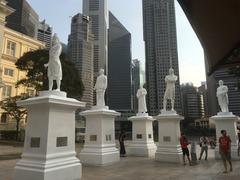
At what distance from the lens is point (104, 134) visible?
12.4 metres

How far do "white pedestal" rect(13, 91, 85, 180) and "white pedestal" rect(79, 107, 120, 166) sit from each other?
3.45 metres

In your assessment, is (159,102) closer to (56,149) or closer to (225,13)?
(56,149)

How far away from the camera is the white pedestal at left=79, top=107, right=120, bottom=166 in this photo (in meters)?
11.9

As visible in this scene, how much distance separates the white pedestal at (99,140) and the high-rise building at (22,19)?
202 feet

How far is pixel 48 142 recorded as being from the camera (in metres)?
7.59

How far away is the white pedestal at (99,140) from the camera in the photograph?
11883 millimetres

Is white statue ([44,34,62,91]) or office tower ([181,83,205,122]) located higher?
office tower ([181,83,205,122])

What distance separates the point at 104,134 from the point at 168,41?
130ft

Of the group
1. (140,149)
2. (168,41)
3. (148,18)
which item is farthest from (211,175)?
(148,18)

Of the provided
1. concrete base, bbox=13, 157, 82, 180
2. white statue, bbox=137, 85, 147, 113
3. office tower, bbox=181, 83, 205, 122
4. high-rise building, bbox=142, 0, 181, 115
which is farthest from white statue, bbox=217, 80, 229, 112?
office tower, bbox=181, 83, 205, 122

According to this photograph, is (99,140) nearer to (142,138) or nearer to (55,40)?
(142,138)

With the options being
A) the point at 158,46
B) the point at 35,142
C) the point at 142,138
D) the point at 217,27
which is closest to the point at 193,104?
the point at 158,46

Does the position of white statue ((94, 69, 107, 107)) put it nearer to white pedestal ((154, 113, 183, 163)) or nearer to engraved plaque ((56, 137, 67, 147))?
white pedestal ((154, 113, 183, 163))

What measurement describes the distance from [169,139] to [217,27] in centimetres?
1089
